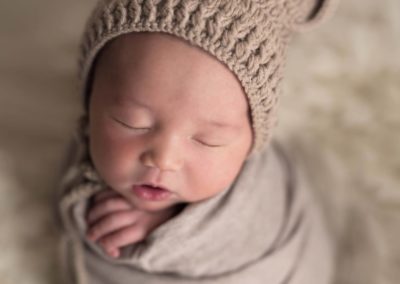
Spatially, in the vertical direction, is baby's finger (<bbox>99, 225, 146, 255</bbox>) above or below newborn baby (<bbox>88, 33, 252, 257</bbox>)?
below

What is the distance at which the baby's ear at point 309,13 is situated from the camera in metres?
1.16

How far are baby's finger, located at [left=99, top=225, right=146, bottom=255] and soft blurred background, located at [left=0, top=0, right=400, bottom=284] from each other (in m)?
0.15

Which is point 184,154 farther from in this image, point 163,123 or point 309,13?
point 309,13

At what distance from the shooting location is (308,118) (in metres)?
1.55

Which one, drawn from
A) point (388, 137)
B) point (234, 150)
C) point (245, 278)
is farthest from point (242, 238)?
point (388, 137)

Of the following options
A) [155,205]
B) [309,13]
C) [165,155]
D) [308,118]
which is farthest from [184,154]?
[308,118]

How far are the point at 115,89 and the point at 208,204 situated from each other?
0.28 meters

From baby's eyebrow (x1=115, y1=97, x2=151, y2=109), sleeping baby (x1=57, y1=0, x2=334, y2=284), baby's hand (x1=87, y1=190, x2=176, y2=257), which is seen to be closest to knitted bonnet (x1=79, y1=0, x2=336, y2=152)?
sleeping baby (x1=57, y1=0, x2=334, y2=284)

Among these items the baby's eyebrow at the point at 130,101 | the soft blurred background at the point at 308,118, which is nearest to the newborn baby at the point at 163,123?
the baby's eyebrow at the point at 130,101

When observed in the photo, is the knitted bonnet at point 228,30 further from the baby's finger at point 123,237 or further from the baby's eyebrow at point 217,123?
the baby's finger at point 123,237

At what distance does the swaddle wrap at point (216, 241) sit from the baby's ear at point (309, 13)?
28cm

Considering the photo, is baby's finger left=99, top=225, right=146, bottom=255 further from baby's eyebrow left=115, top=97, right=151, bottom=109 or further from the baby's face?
baby's eyebrow left=115, top=97, right=151, bottom=109

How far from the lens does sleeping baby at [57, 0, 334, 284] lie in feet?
3.17

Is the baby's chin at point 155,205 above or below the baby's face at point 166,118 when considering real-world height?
below
